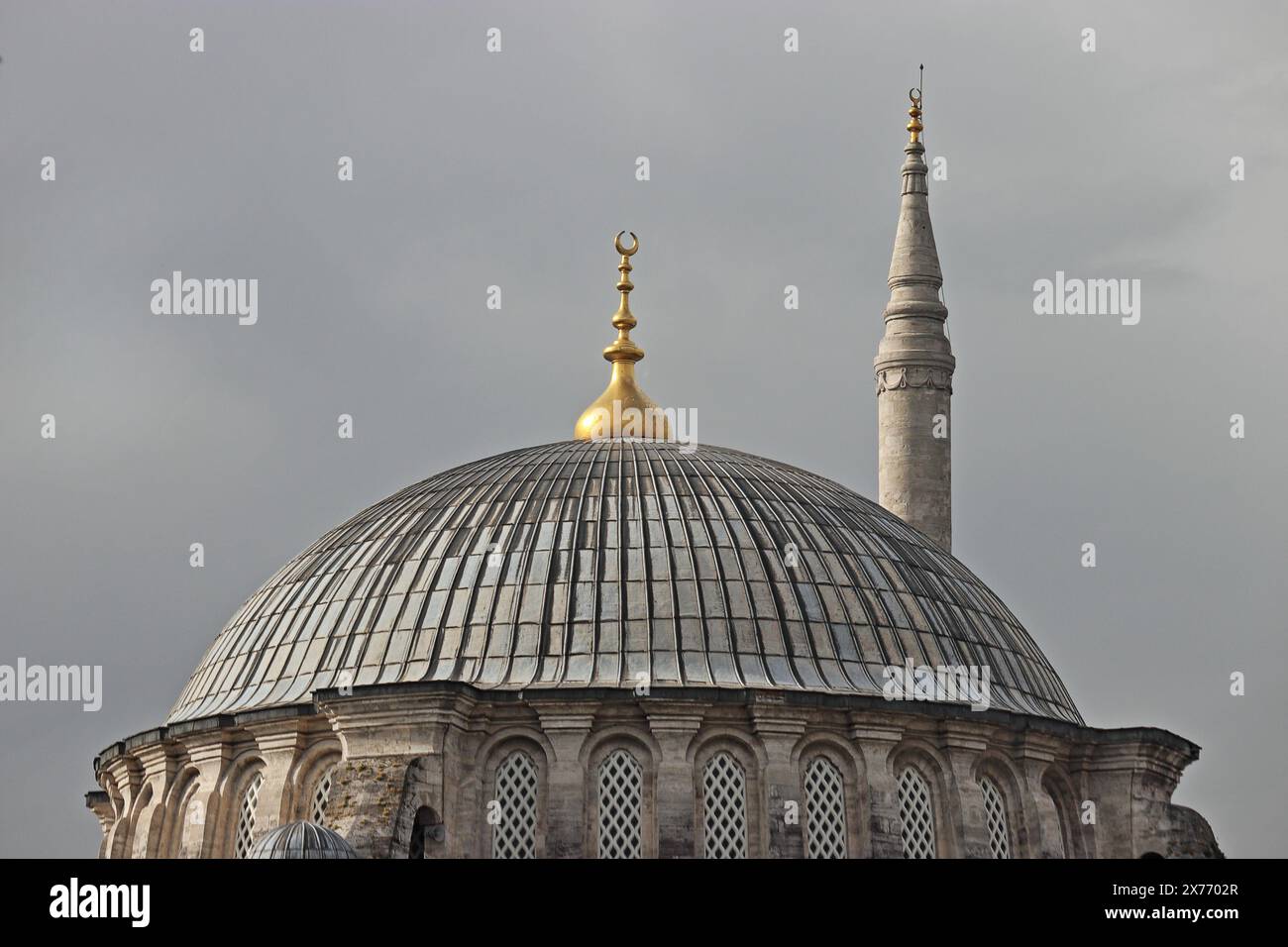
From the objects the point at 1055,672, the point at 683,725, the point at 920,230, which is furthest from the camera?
the point at 920,230

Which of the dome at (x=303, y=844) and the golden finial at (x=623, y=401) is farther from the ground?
the golden finial at (x=623, y=401)

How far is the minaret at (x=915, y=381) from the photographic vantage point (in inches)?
2184

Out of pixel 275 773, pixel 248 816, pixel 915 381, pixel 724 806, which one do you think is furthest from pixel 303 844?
pixel 915 381

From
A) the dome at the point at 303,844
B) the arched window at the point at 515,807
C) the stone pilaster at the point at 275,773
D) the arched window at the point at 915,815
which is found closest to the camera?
the dome at the point at 303,844

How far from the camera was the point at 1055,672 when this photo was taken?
4316 centimetres

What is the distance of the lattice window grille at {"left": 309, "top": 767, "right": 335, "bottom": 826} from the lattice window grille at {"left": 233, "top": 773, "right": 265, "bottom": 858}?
87 centimetres

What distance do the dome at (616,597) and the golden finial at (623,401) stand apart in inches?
93.6

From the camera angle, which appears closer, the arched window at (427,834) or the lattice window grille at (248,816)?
the arched window at (427,834)

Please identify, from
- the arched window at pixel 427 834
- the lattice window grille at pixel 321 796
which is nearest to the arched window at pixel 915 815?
the arched window at pixel 427 834

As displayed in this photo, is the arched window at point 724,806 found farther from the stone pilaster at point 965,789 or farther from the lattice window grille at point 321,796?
the lattice window grille at point 321,796

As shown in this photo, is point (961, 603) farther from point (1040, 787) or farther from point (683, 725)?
point (683, 725)

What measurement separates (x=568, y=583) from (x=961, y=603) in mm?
6061

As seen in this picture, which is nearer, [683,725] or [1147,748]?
[683,725]
